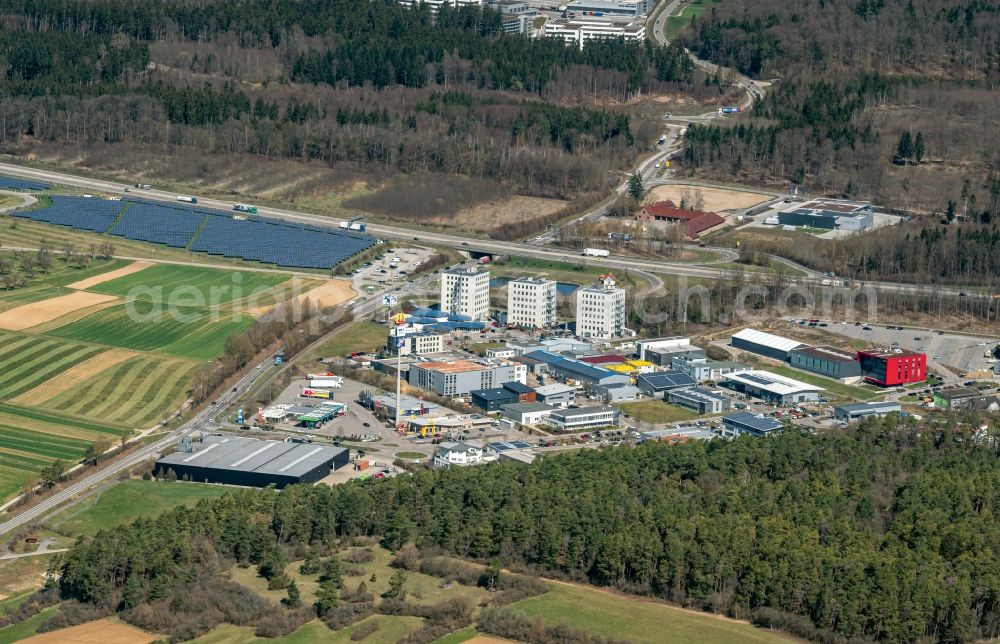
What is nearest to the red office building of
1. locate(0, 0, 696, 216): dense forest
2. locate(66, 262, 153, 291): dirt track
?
locate(0, 0, 696, 216): dense forest

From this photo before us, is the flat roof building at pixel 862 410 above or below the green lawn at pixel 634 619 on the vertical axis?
below

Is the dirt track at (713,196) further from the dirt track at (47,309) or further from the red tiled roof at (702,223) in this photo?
the dirt track at (47,309)

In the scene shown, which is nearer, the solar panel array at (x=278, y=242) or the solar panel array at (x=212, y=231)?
the solar panel array at (x=278, y=242)

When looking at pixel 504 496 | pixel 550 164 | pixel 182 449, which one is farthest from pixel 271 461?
pixel 550 164

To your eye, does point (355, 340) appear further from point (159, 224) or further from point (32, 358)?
point (159, 224)

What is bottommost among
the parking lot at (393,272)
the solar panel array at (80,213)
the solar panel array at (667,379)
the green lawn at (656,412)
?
the green lawn at (656,412)

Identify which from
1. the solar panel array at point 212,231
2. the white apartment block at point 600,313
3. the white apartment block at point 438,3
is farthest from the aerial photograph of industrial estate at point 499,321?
the white apartment block at point 438,3

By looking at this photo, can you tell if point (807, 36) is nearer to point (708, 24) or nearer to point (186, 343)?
point (708, 24)

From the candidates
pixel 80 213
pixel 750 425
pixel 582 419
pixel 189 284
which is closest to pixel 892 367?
pixel 750 425
